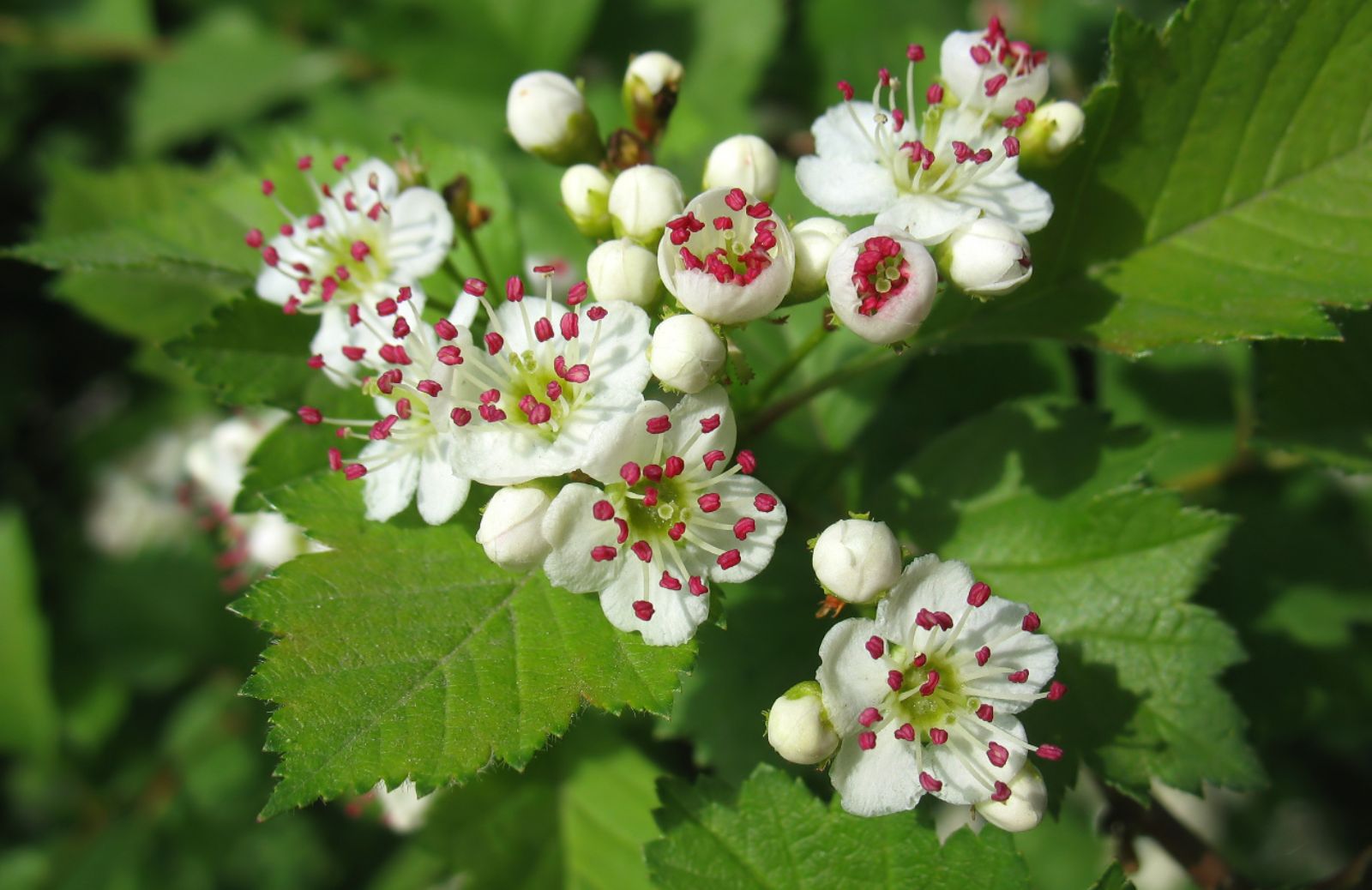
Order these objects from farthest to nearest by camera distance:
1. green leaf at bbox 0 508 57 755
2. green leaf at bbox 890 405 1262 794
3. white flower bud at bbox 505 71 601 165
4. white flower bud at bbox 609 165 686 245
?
1. green leaf at bbox 0 508 57 755
2. white flower bud at bbox 505 71 601 165
3. green leaf at bbox 890 405 1262 794
4. white flower bud at bbox 609 165 686 245

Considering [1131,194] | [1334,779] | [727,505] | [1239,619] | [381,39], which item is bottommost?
[1334,779]

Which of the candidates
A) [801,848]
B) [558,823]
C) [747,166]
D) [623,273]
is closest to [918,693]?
[801,848]

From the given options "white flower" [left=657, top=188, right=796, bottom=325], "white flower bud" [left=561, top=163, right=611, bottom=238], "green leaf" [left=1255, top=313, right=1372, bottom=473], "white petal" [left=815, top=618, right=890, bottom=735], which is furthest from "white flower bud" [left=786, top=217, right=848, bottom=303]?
"green leaf" [left=1255, top=313, right=1372, bottom=473]

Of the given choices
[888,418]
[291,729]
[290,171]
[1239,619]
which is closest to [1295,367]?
[1239,619]

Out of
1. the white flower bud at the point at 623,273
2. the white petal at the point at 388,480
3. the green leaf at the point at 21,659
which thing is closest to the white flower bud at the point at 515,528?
the white petal at the point at 388,480

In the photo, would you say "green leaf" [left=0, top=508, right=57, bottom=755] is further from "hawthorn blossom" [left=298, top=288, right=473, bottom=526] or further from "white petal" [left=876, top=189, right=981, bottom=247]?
"white petal" [left=876, top=189, right=981, bottom=247]

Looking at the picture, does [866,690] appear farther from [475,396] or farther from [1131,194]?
[1131,194]
